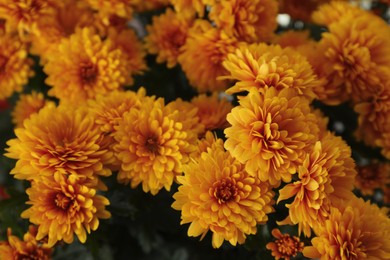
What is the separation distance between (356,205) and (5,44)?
0.60 m

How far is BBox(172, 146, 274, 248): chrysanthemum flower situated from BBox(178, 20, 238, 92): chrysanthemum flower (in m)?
0.22

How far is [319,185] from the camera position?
511 mm

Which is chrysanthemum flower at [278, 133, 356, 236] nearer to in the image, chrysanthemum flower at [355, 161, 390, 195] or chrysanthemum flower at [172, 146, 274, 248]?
chrysanthemum flower at [172, 146, 274, 248]

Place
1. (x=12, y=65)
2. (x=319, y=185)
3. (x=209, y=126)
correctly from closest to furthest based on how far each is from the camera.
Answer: (x=319, y=185), (x=209, y=126), (x=12, y=65)

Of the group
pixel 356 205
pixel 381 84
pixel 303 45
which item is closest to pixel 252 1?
pixel 303 45

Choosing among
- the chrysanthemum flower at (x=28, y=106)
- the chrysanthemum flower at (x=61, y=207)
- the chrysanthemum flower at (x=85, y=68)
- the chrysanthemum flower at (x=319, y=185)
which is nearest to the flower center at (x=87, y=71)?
the chrysanthemum flower at (x=85, y=68)

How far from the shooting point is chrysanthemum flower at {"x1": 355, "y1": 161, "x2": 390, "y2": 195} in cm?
73

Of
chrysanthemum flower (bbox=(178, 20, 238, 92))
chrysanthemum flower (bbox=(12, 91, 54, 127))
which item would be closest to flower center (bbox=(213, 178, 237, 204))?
chrysanthemum flower (bbox=(178, 20, 238, 92))

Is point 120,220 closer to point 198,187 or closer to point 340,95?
point 198,187

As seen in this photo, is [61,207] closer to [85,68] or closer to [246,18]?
→ [85,68]

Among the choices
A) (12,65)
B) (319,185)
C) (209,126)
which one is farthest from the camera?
(12,65)

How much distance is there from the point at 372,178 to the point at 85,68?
19.4 inches

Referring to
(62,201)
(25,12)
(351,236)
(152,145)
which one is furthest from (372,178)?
(25,12)

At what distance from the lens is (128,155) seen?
57cm
